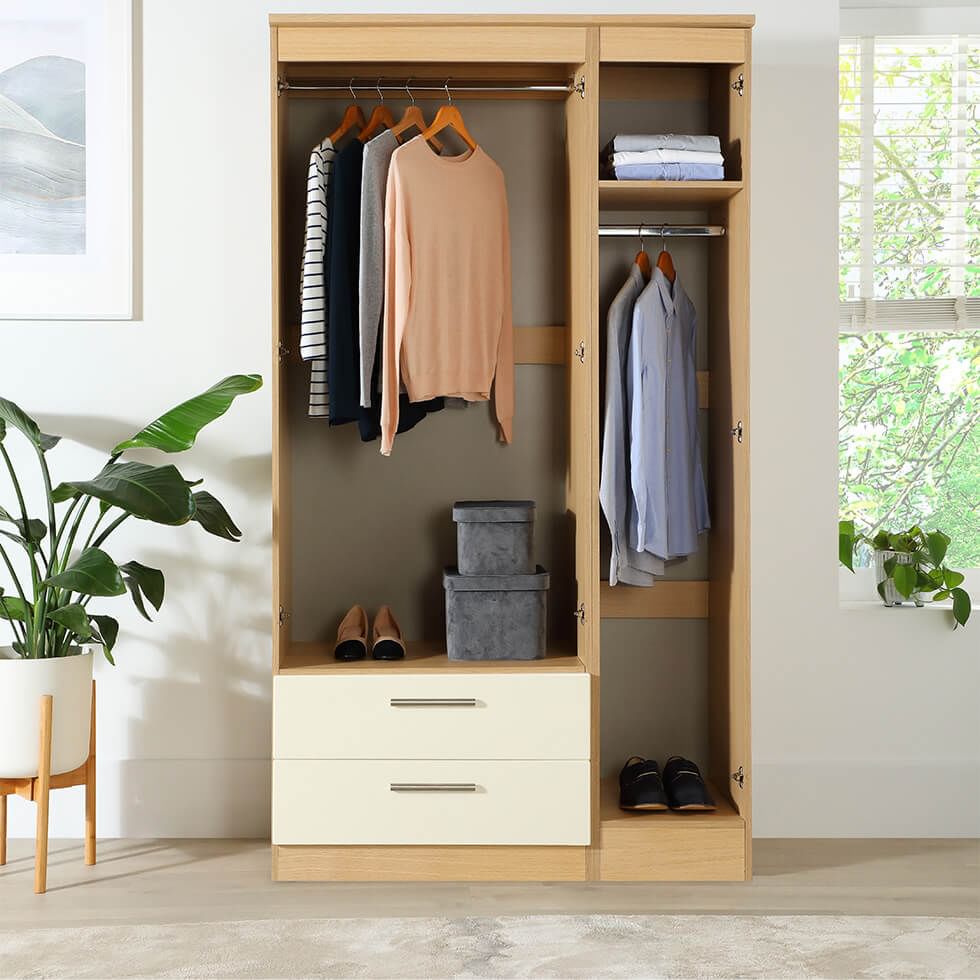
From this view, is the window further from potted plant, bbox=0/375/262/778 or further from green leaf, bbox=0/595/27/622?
green leaf, bbox=0/595/27/622

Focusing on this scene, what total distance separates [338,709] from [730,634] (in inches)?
41.2

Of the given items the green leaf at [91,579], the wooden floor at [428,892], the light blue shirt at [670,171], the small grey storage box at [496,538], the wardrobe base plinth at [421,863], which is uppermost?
the light blue shirt at [670,171]

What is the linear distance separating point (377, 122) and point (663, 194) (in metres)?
0.79

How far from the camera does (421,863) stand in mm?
2598

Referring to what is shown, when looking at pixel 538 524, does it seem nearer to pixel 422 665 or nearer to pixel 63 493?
pixel 422 665

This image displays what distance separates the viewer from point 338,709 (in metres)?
2.58

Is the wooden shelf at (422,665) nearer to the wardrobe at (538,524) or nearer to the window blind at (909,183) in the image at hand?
the wardrobe at (538,524)

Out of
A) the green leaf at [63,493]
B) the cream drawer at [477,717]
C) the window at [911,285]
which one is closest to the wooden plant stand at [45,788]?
the green leaf at [63,493]

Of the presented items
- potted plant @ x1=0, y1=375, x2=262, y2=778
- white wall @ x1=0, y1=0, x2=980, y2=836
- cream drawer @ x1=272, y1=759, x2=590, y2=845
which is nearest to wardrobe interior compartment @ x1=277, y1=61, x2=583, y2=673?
white wall @ x1=0, y1=0, x2=980, y2=836

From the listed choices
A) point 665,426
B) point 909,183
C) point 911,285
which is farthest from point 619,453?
point 909,183

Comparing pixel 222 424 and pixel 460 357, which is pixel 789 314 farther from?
pixel 222 424

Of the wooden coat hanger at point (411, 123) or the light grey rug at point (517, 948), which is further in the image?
the wooden coat hanger at point (411, 123)

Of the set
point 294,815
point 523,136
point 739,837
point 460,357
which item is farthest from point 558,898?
point 523,136

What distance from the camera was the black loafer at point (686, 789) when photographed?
2676mm
